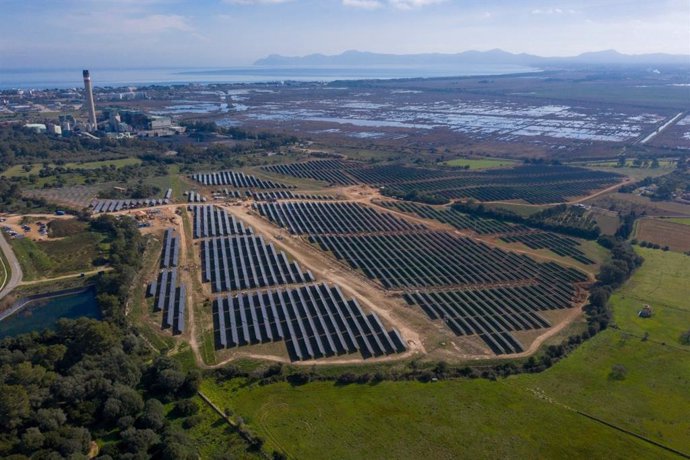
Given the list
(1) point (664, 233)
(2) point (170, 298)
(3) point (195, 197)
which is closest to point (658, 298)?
(1) point (664, 233)

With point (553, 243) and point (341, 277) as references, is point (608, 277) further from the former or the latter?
point (341, 277)

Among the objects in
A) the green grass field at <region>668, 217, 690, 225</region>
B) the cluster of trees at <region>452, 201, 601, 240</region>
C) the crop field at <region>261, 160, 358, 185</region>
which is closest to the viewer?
the cluster of trees at <region>452, 201, 601, 240</region>

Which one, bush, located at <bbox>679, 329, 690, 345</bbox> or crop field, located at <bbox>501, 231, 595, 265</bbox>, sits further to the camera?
crop field, located at <bbox>501, 231, 595, 265</bbox>

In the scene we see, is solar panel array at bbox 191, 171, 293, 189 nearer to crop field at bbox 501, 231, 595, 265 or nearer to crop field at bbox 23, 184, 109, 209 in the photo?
crop field at bbox 23, 184, 109, 209

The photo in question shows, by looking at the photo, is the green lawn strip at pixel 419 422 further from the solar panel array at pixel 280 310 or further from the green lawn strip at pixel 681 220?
the green lawn strip at pixel 681 220

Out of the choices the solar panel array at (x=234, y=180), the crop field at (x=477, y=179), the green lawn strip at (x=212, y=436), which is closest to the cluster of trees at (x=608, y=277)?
the crop field at (x=477, y=179)

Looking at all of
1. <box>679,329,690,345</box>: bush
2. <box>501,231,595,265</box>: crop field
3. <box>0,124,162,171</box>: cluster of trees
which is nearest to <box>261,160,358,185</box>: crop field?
<box>501,231,595,265</box>: crop field
